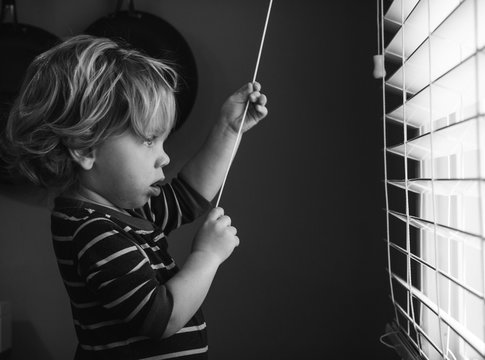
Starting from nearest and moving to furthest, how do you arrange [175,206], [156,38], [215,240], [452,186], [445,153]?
[452,186] < [445,153] < [215,240] < [175,206] < [156,38]

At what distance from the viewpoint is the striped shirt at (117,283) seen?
0.85 m

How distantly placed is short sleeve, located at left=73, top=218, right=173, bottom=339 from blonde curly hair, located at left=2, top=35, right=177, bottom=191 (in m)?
0.16

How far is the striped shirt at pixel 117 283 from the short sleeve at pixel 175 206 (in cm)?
8

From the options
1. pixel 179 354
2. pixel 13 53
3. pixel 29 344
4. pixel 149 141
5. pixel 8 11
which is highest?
pixel 8 11

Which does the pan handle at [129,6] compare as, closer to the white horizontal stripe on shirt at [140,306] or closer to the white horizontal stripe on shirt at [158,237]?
the white horizontal stripe on shirt at [158,237]

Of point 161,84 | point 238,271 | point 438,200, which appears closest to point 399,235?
point 438,200

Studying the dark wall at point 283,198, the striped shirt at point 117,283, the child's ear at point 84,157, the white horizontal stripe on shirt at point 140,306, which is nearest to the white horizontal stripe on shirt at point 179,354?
the striped shirt at point 117,283

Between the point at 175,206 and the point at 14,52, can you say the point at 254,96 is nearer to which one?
the point at 175,206

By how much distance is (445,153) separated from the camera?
→ 2.69ft

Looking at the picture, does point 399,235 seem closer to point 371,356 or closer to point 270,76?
point 371,356

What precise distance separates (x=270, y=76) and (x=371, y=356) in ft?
2.51

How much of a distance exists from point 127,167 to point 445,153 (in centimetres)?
48

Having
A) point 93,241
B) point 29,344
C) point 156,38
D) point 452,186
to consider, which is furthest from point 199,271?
point 29,344

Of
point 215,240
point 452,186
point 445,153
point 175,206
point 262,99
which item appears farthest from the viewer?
point 175,206
